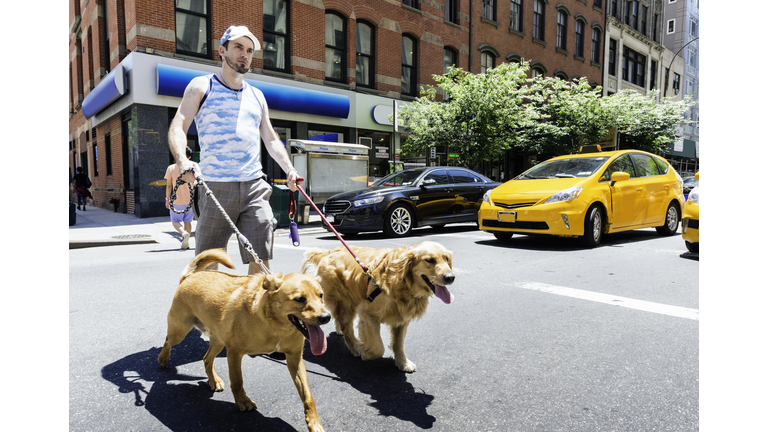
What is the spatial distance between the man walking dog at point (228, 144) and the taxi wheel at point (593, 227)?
6303mm

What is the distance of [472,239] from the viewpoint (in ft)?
30.5

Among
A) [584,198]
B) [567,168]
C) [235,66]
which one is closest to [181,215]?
[235,66]

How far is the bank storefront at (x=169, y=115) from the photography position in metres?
13.8

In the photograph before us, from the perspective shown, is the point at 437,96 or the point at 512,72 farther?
the point at 437,96

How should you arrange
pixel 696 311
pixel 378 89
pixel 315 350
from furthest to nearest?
pixel 378 89 → pixel 696 311 → pixel 315 350

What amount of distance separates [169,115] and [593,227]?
42.4ft

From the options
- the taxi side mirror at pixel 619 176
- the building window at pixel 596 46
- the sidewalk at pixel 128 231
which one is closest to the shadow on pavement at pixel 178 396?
the sidewalk at pixel 128 231

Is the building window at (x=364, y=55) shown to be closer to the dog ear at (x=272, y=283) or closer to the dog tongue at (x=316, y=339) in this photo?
the dog ear at (x=272, y=283)

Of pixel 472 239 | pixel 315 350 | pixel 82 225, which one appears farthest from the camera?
pixel 82 225

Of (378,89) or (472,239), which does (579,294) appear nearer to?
(472,239)

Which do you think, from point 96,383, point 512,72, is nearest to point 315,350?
point 96,383

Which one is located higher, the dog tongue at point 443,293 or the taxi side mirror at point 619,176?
the taxi side mirror at point 619,176

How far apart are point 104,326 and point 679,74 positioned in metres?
54.2

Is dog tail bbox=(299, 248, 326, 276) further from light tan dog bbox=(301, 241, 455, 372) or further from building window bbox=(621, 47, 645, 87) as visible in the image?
building window bbox=(621, 47, 645, 87)
